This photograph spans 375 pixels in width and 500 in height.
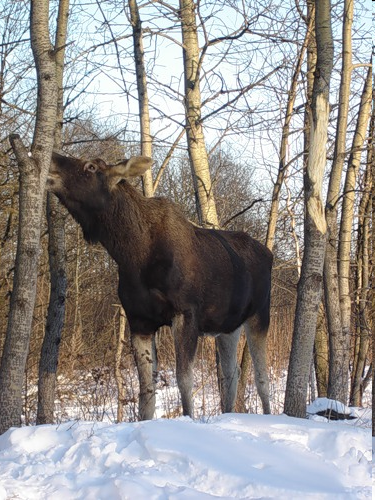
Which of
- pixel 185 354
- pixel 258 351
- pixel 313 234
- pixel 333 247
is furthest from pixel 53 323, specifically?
pixel 333 247

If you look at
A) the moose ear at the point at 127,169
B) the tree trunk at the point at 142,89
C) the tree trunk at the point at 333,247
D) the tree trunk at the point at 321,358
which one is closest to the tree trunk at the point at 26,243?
the moose ear at the point at 127,169

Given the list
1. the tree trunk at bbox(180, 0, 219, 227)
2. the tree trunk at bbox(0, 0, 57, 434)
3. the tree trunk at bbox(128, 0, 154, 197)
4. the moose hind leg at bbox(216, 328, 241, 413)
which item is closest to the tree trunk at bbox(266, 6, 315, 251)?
the tree trunk at bbox(180, 0, 219, 227)

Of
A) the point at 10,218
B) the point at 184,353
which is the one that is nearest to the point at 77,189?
the point at 184,353

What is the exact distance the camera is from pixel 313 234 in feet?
23.0

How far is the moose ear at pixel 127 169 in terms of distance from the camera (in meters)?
7.61

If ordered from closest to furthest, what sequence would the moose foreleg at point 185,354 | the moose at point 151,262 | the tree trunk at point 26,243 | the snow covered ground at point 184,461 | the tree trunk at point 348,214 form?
the snow covered ground at point 184,461 → the tree trunk at point 26,243 → the moose foreleg at point 185,354 → the moose at point 151,262 → the tree trunk at point 348,214

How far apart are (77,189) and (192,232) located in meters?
1.35

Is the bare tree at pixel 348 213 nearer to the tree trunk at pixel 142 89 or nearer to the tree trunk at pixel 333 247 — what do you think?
the tree trunk at pixel 333 247

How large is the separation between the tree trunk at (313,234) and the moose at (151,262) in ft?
3.44

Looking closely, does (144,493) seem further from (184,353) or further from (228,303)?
(228,303)

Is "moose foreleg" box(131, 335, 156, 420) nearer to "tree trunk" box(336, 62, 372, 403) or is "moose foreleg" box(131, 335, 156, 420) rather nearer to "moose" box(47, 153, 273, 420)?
"moose" box(47, 153, 273, 420)

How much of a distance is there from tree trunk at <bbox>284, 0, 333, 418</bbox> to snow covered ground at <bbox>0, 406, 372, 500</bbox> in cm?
176

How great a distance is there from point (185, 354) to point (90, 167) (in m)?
2.19

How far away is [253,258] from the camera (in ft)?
29.2
